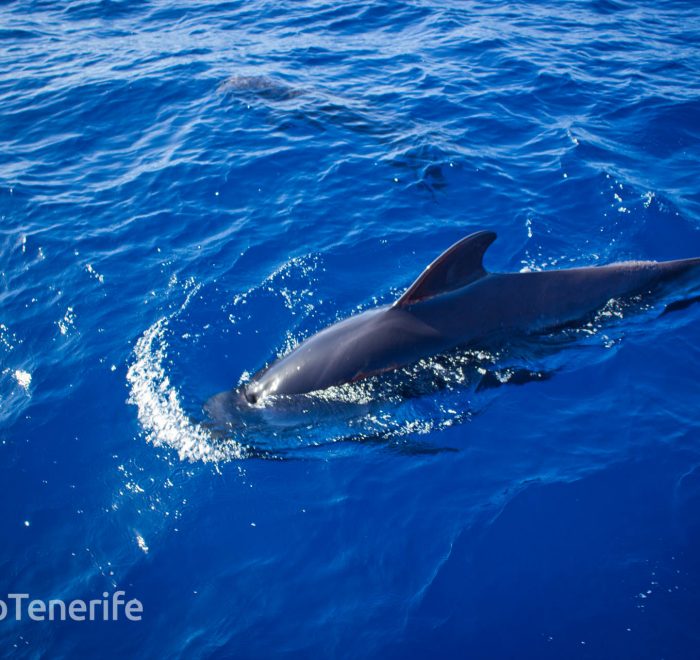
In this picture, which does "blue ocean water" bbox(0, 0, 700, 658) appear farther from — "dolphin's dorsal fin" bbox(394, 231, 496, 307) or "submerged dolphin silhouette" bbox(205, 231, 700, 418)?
"dolphin's dorsal fin" bbox(394, 231, 496, 307)

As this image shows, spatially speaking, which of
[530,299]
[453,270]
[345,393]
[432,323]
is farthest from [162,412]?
[530,299]

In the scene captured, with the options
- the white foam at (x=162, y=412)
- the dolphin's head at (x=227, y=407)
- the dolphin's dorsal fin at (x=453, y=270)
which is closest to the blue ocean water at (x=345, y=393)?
the white foam at (x=162, y=412)

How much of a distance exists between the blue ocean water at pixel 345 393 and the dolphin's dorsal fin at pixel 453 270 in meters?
0.85

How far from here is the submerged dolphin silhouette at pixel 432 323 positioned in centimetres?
725

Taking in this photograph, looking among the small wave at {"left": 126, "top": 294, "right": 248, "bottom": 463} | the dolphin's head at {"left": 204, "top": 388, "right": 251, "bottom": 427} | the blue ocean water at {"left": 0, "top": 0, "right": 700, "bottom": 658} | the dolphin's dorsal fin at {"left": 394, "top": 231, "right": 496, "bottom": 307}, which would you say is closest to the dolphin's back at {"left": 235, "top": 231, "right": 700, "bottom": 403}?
the dolphin's dorsal fin at {"left": 394, "top": 231, "right": 496, "bottom": 307}

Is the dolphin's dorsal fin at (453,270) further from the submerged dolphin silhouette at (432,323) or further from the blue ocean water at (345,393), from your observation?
the blue ocean water at (345,393)

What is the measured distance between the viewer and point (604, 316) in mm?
8000

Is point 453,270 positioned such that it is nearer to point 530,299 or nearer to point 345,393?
point 530,299

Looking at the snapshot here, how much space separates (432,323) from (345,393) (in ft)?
4.26

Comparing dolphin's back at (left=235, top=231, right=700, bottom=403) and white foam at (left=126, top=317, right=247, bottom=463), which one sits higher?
dolphin's back at (left=235, top=231, right=700, bottom=403)

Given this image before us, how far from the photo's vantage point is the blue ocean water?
233 inches

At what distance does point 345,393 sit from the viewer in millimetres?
7270

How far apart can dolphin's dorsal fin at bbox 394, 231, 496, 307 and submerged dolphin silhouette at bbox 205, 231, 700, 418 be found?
0.04 ft

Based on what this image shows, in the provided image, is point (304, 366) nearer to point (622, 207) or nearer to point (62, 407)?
point (62, 407)
